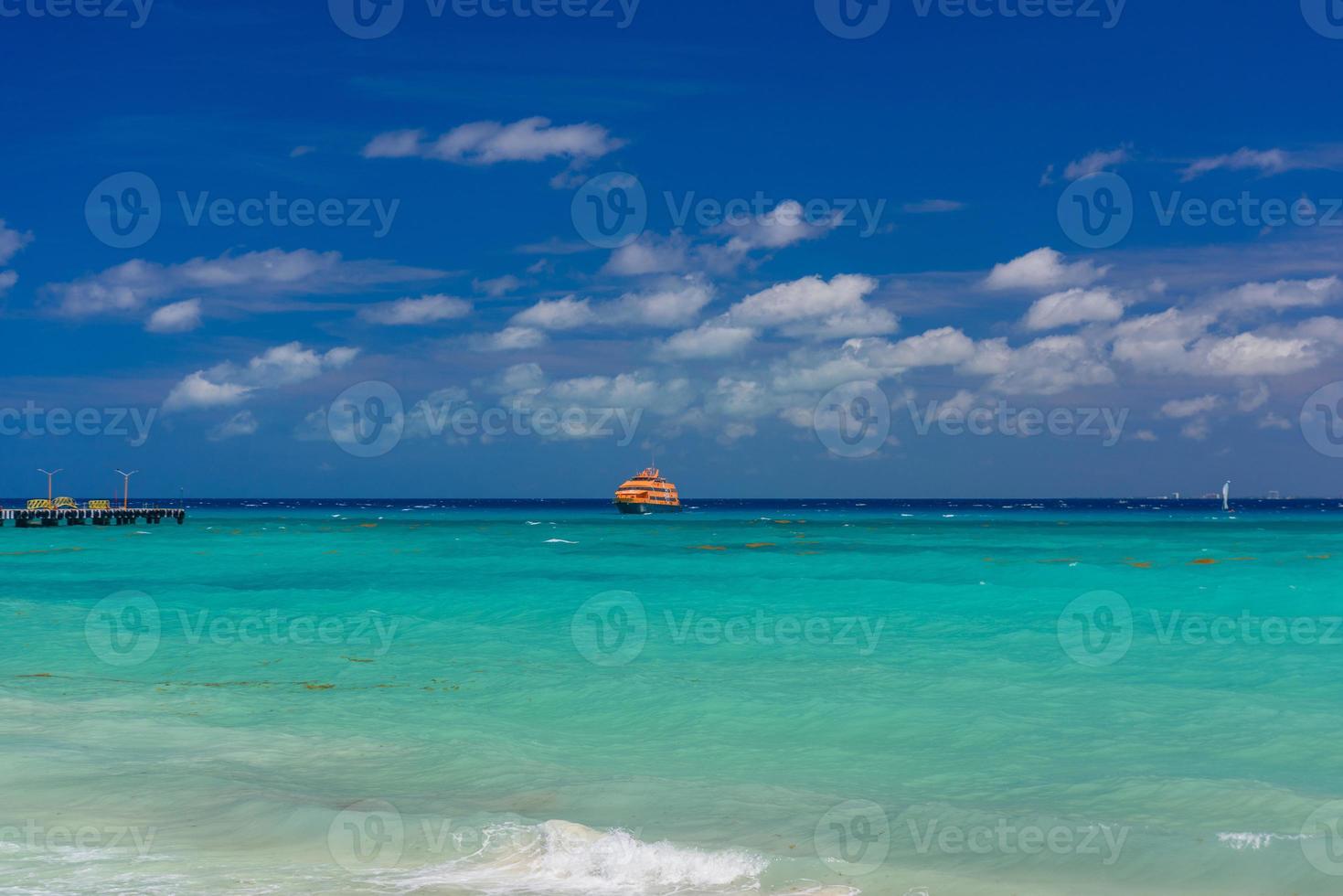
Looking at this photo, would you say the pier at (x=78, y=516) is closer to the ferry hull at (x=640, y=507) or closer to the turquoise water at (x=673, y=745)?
the ferry hull at (x=640, y=507)

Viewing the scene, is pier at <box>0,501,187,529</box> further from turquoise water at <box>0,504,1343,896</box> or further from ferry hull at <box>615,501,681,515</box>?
turquoise water at <box>0,504,1343,896</box>

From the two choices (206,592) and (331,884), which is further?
(206,592)

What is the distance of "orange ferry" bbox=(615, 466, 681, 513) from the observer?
169375 millimetres

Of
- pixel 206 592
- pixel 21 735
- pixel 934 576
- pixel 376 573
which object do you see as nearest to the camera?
pixel 21 735

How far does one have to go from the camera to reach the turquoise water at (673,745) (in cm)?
973

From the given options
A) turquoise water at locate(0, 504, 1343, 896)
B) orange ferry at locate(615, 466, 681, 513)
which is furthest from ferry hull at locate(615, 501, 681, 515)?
turquoise water at locate(0, 504, 1343, 896)

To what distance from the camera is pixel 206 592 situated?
130 ft

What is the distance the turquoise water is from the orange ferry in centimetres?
13319

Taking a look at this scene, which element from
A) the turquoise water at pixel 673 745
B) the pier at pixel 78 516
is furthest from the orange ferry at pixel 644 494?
the turquoise water at pixel 673 745

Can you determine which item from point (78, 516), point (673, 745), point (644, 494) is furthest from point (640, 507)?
point (673, 745)

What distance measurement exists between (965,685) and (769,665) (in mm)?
4072

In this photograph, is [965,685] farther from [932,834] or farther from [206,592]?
[206,592]

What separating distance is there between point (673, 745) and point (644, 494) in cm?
15529

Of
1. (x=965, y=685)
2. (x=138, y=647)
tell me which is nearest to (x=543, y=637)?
(x=138, y=647)
